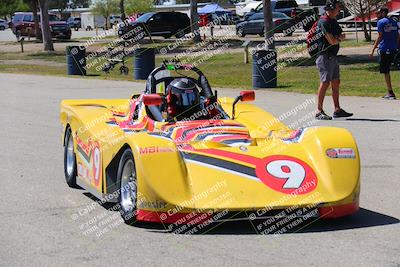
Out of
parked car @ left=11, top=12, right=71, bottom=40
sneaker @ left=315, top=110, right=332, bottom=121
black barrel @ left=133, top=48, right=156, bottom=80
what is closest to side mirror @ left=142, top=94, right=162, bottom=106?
sneaker @ left=315, top=110, right=332, bottom=121

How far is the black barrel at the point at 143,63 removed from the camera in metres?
24.6

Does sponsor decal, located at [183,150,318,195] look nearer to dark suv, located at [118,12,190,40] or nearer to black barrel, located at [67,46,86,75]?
black barrel, located at [67,46,86,75]

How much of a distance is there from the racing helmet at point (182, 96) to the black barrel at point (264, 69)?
39.7ft

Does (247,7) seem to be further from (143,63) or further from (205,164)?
(205,164)

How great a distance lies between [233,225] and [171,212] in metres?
0.64

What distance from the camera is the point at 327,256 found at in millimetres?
5730

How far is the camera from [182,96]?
834cm

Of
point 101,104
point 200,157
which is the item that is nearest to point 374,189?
point 200,157

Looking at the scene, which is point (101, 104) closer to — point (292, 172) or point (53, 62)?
point (292, 172)

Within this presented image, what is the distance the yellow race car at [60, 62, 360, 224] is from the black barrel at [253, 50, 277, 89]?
11.9 metres

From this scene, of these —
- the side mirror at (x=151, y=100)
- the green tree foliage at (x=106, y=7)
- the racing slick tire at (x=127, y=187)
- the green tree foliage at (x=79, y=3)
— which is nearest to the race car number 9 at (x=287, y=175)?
the racing slick tire at (x=127, y=187)

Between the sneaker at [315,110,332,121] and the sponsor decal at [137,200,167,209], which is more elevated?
the sponsor decal at [137,200,167,209]

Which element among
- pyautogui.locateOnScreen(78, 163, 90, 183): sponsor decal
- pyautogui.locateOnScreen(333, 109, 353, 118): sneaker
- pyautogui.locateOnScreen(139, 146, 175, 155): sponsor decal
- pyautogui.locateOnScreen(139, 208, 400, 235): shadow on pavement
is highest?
pyautogui.locateOnScreen(139, 146, 175, 155): sponsor decal

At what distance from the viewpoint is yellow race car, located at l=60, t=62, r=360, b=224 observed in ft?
21.0
